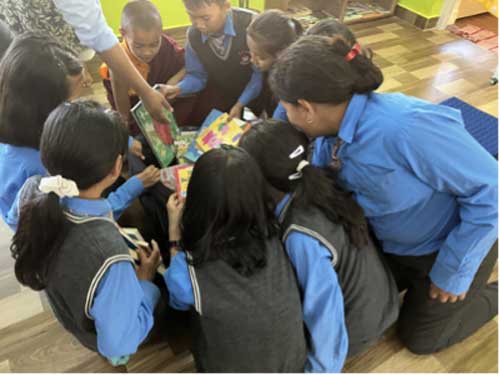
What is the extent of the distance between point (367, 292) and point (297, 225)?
0.35 meters

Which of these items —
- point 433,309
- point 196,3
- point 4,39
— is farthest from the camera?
point 4,39

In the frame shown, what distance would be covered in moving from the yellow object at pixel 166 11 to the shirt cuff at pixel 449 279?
2.98 meters

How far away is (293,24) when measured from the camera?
4.97 feet

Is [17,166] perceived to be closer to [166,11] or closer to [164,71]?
[164,71]

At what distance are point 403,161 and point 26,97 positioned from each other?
108cm

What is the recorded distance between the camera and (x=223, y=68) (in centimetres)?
188

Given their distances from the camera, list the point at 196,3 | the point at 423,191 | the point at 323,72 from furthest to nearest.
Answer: the point at 196,3 → the point at 423,191 → the point at 323,72

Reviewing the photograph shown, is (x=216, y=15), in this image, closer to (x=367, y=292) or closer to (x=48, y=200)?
(x=48, y=200)

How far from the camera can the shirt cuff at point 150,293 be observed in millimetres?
1145

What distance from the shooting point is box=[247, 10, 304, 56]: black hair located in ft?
4.79

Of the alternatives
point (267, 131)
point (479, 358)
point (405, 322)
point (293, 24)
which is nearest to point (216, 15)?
point (293, 24)

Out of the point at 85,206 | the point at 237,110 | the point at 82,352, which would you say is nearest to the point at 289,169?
the point at 85,206

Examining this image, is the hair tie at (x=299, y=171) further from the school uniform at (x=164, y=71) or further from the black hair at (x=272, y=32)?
the school uniform at (x=164, y=71)

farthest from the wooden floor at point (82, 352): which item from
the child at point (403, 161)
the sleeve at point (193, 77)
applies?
the sleeve at point (193, 77)
